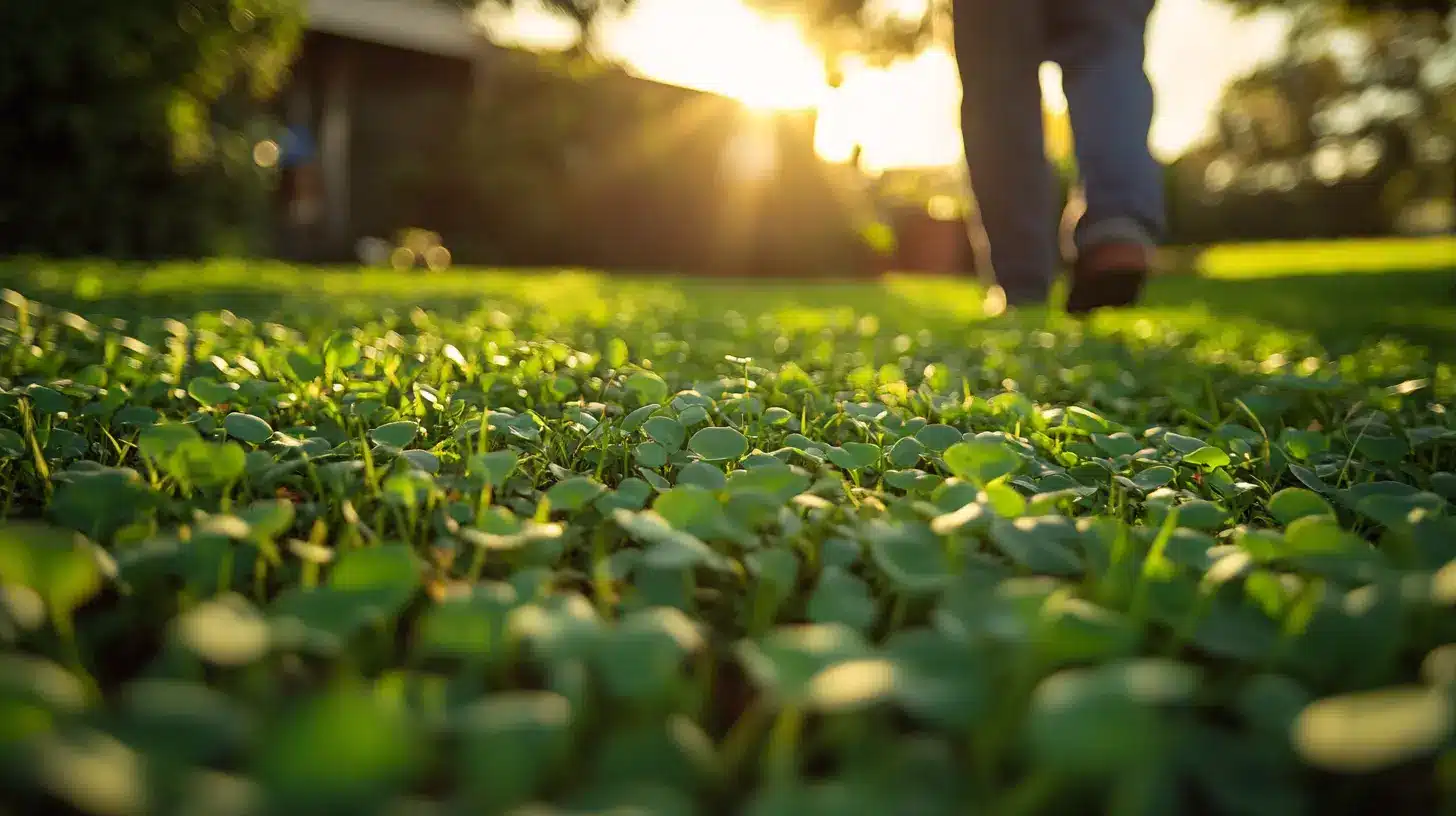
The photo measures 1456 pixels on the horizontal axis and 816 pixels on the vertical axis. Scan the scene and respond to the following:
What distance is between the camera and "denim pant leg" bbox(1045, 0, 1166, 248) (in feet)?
8.79

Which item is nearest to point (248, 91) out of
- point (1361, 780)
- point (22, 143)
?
point (22, 143)

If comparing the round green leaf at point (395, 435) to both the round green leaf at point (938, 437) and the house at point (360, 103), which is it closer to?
the round green leaf at point (938, 437)

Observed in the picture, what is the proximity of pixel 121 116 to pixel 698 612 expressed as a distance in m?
7.53

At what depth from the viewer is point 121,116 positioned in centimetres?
630

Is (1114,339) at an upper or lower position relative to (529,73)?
lower

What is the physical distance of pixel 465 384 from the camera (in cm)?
142

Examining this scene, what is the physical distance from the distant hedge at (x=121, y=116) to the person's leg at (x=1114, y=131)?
528 centimetres

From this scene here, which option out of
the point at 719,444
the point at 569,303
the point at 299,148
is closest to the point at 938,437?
the point at 719,444

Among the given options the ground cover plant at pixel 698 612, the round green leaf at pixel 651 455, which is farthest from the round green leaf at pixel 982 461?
the round green leaf at pixel 651 455

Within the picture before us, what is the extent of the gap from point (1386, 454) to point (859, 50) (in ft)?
22.2

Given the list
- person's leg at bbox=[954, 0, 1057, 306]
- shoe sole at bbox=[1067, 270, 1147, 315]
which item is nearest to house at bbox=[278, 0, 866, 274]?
person's leg at bbox=[954, 0, 1057, 306]

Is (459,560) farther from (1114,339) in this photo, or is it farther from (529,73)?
(529,73)

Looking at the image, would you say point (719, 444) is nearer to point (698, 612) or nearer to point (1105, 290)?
point (698, 612)

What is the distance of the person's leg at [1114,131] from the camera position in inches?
105
